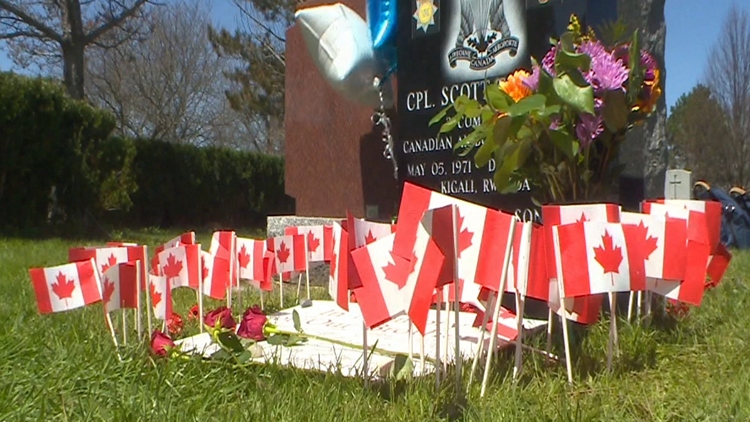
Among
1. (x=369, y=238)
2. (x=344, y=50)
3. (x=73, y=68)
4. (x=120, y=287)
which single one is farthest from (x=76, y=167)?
(x=369, y=238)

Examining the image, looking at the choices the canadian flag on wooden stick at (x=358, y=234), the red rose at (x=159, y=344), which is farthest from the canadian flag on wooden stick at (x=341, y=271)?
the red rose at (x=159, y=344)

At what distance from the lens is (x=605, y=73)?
2.53 meters

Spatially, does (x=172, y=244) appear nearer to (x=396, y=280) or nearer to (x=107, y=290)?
(x=107, y=290)

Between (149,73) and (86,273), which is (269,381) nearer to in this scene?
(86,273)

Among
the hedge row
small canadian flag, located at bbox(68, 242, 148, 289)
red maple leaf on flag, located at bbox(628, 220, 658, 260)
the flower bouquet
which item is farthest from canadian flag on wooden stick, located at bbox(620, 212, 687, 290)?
the hedge row

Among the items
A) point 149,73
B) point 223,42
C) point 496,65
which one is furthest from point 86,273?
point 149,73

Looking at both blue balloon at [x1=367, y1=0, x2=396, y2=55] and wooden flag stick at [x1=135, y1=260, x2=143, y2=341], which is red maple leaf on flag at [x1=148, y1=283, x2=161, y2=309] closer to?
wooden flag stick at [x1=135, y1=260, x2=143, y2=341]

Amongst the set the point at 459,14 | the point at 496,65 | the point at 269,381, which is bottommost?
the point at 269,381

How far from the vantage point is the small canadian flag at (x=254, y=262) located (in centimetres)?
351

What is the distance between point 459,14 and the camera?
388 centimetres

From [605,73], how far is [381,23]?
8.40 ft

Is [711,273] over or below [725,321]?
over

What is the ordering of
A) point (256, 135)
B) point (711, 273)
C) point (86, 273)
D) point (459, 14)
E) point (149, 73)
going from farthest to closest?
point (256, 135), point (149, 73), point (459, 14), point (711, 273), point (86, 273)

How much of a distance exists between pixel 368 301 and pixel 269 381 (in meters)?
0.41
